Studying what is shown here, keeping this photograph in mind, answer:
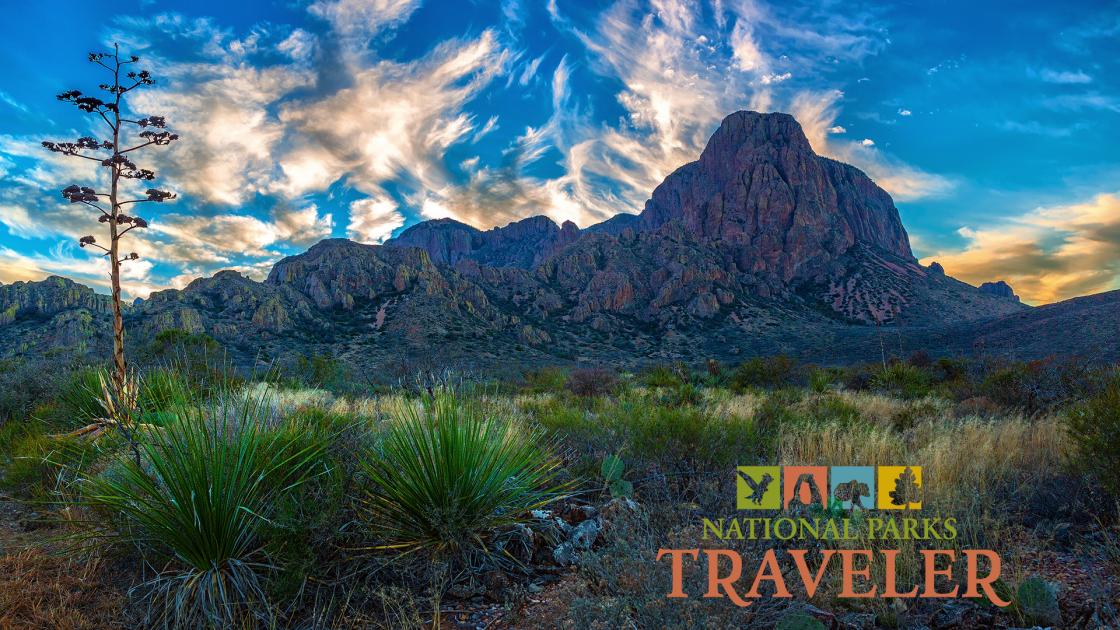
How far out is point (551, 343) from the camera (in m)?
57.2

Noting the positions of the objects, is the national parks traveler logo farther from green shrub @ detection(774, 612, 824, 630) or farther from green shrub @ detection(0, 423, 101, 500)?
green shrub @ detection(0, 423, 101, 500)

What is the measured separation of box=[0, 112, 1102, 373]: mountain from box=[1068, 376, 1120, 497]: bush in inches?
538

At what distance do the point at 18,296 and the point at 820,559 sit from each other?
193 ft

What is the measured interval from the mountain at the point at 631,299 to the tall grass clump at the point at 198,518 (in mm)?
19398

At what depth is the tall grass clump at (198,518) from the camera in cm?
290

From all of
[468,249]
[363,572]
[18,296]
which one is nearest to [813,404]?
[363,572]

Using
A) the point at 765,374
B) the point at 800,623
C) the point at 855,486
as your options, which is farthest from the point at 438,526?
the point at 765,374

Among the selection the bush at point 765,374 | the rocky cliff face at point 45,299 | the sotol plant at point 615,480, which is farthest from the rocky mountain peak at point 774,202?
the sotol plant at point 615,480

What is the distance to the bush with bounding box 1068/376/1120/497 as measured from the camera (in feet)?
13.3

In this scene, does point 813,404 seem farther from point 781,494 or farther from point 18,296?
point 18,296

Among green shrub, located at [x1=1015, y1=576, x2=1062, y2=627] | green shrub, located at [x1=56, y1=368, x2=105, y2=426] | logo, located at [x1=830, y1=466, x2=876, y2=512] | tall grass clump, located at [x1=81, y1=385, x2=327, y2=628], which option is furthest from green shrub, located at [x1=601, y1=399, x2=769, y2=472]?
green shrub, located at [x1=56, y1=368, x2=105, y2=426]

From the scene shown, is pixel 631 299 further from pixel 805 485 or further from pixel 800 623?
pixel 800 623

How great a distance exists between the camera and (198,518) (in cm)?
296

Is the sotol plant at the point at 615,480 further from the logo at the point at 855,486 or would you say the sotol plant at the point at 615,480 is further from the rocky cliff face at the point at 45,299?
the rocky cliff face at the point at 45,299
